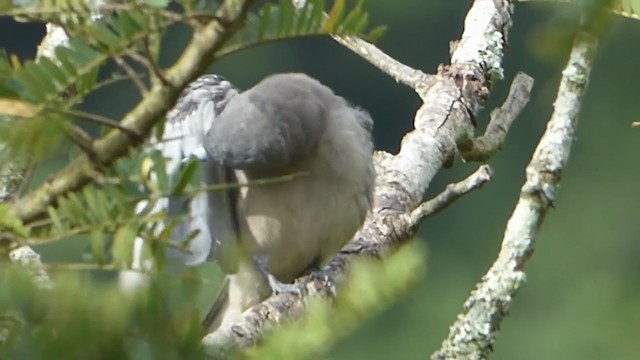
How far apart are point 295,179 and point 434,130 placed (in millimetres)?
308

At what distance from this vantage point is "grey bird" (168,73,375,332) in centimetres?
199

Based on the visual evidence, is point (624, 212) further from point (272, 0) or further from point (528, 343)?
point (272, 0)

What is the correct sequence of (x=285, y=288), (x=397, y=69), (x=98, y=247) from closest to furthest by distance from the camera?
(x=98, y=247), (x=285, y=288), (x=397, y=69)

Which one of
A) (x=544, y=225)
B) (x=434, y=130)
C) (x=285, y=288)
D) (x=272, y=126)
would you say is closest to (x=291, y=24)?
(x=285, y=288)

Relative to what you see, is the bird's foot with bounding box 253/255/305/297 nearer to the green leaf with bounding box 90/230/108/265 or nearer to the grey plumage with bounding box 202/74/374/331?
the grey plumage with bounding box 202/74/374/331

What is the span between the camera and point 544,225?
8.34m

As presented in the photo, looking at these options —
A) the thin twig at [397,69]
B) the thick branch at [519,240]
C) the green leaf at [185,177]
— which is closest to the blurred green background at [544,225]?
the thin twig at [397,69]

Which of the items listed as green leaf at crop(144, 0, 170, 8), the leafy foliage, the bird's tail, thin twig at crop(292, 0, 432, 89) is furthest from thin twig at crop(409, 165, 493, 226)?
green leaf at crop(144, 0, 170, 8)

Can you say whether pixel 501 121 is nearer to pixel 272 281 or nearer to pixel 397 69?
pixel 397 69

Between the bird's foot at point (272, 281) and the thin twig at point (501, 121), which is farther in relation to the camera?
the thin twig at point (501, 121)

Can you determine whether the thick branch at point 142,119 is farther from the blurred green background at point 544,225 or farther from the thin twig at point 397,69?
the blurred green background at point 544,225

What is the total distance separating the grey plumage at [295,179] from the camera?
204 cm

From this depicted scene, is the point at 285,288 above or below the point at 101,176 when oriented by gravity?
below

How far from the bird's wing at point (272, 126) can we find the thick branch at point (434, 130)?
0.16 m
